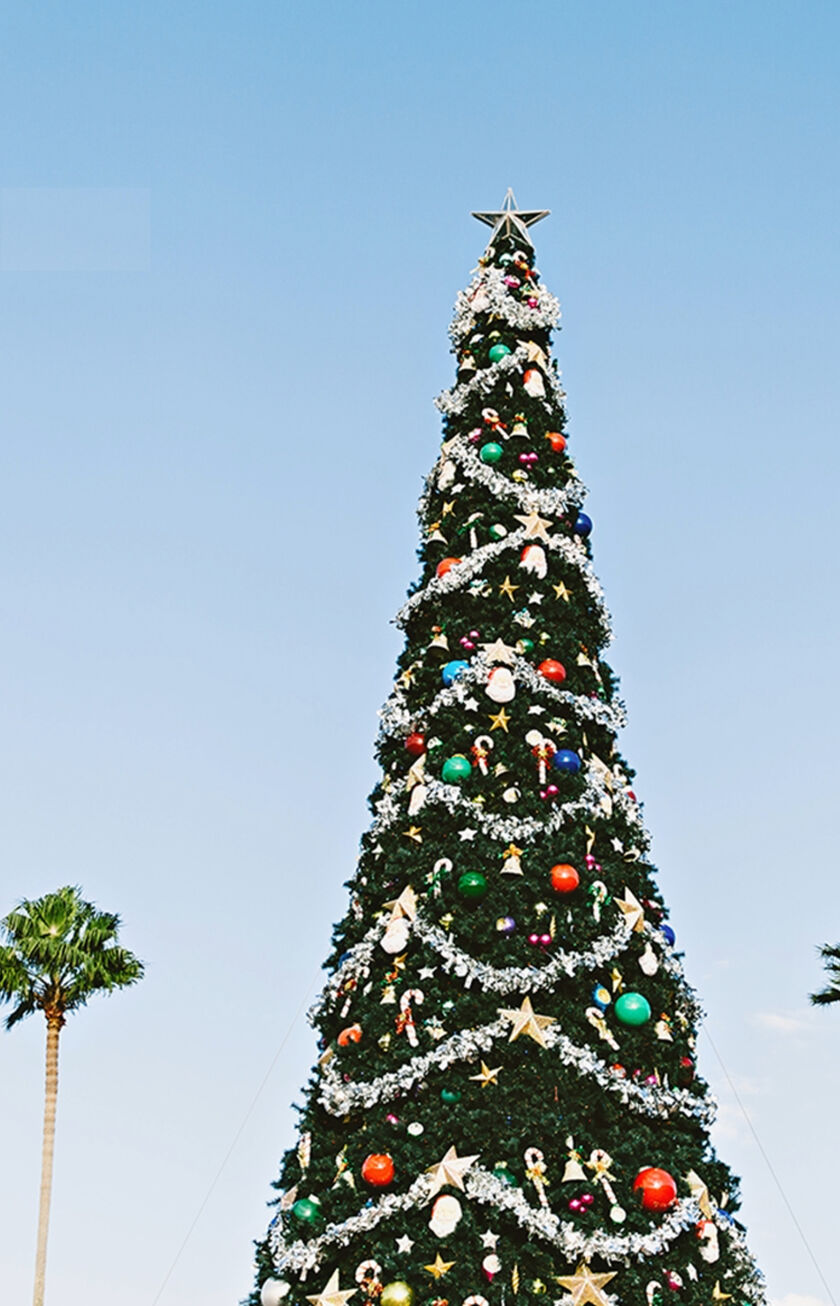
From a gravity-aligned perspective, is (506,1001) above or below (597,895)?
below

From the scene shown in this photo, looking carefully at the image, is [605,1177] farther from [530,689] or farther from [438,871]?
[530,689]

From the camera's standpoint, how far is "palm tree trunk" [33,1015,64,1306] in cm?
1524

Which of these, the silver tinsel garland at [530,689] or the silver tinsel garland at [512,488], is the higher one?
the silver tinsel garland at [512,488]

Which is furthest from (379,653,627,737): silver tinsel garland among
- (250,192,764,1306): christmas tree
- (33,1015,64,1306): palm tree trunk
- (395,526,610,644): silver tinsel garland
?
(33,1015,64,1306): palm tree trunk

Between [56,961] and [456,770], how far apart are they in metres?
9.21

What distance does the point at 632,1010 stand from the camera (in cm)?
996

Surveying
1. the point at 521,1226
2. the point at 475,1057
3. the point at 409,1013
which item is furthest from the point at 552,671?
the point at 521,1226

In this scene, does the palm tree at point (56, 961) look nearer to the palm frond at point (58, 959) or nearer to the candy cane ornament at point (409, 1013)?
the palm frond at point (58, 959)

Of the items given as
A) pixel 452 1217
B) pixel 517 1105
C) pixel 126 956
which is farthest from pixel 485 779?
pixel 126 956

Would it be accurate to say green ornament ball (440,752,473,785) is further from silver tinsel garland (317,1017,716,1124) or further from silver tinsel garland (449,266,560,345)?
silver tinsel garland (449,266,560,345)

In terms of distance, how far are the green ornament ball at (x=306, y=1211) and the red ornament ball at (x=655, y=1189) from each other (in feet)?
7.80

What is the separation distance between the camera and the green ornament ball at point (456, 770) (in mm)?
10953

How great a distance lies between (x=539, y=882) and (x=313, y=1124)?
8.78 ft

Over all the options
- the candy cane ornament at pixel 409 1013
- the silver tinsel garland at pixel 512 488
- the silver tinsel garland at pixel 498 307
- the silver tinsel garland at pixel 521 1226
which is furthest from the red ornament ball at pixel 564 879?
the silver tinsel garland at pixel 498 307
